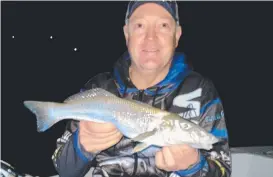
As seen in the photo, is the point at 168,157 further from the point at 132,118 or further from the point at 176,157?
the point at 132,118

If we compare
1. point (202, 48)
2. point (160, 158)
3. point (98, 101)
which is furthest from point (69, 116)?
point (202, 48)

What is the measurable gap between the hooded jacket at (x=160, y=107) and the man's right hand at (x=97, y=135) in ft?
0.54

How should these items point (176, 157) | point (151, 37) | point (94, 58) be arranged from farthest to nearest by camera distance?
point (94, 58) → point (151, 37) → point (176, 157)

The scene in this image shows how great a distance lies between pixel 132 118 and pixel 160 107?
2.74 ft

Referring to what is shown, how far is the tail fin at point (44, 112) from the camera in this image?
2.86m

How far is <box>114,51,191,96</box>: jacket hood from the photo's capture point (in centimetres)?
352

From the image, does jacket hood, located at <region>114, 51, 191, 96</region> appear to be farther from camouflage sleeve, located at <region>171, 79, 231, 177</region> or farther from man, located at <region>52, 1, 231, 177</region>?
camouflage sleeve, located at <region>171, 79, 231, 177</region>

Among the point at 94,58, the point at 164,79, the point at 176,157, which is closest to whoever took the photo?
the point at 176,157

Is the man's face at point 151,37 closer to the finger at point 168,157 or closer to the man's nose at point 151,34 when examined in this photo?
the man's nose at point 151,34

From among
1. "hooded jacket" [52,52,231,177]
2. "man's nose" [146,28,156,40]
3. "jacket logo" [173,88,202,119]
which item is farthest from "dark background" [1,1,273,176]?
"man's nose" [146,28,156,40]

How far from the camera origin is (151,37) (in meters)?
2.99

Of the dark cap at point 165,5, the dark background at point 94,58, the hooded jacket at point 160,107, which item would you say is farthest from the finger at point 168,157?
the dark background at point 94,58

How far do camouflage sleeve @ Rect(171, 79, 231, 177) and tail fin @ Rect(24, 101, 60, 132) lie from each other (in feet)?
3.99

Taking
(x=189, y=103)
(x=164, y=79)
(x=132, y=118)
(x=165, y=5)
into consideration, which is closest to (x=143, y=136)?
(x=132, y=118)
